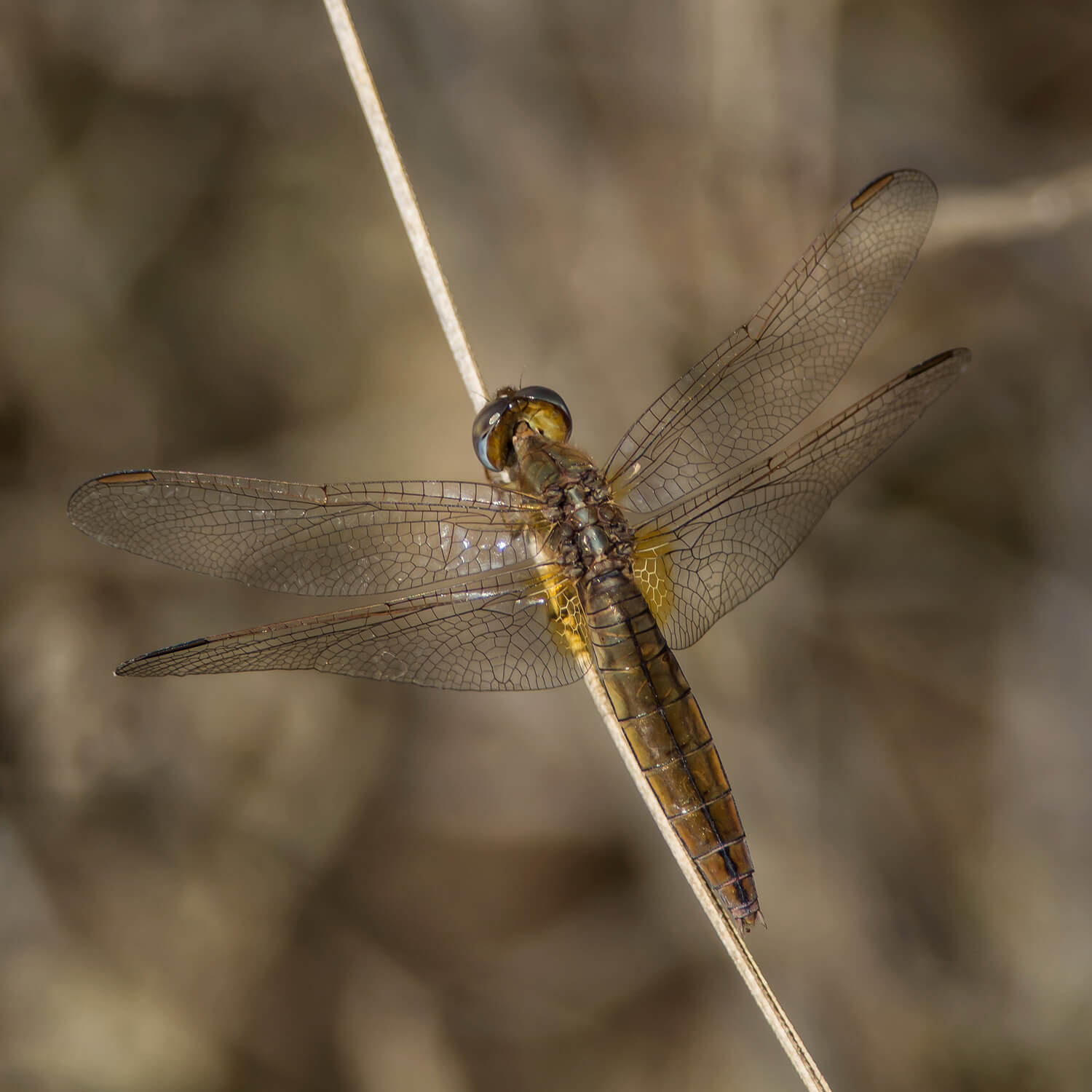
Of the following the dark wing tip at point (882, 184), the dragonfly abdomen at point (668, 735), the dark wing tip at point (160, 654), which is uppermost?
the dark wing tip at point (882, 184)

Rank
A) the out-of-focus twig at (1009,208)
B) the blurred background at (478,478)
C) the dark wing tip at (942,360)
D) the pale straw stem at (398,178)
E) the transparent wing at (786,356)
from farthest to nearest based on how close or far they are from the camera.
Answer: the blurred background at (478,478) → the out-of-focus twig at (1009,208) → the transparent wing at (786,356) → the dark wing tip at (942,360) → the pale straw stem at (398,178)

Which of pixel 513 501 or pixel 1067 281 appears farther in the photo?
pixel 1067 281

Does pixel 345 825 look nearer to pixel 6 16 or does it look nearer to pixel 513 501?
pixel 513 501

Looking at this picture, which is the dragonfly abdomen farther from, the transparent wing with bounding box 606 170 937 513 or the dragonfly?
the transparent wing with bounding box 606 170 937 513

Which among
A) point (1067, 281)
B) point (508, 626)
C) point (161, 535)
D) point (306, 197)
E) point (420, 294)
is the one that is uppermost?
point (306, 197)

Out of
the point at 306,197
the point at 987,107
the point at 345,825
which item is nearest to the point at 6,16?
the point at 306,197

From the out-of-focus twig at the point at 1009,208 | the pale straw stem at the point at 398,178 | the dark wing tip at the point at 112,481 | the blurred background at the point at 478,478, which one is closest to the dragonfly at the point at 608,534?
the dark wing tip at the point at 112,481

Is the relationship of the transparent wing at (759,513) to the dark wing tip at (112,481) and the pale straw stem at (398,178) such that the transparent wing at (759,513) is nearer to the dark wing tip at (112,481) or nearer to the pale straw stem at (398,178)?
the pale straw stem at (398,178)
